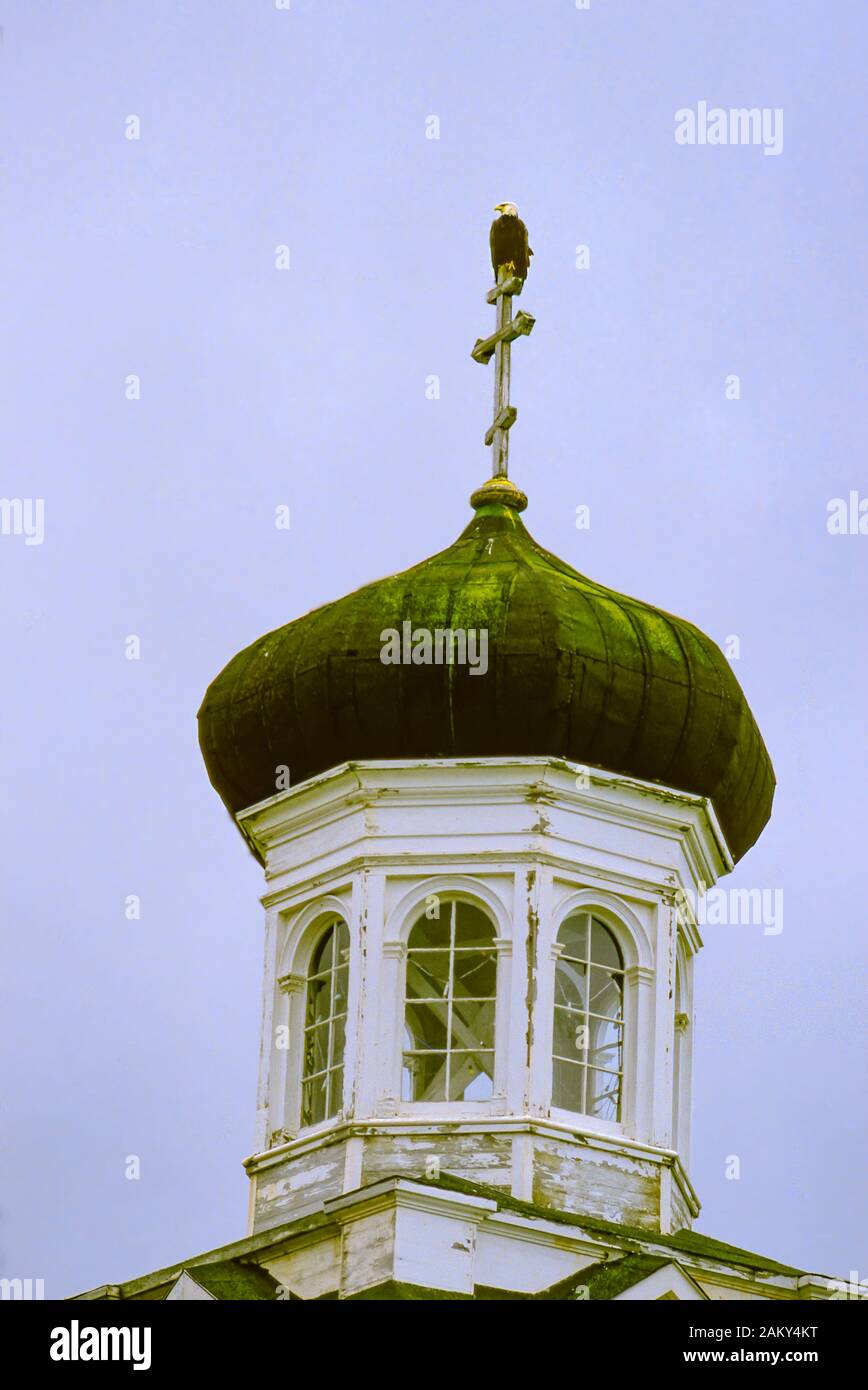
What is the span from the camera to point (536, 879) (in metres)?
27.9

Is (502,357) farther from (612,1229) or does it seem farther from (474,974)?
(612,1229)

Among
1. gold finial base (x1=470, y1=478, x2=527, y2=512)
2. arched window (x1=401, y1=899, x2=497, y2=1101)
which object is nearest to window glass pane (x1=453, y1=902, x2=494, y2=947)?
arched window (x1=401, y1=899, x2=497, y2=1101)

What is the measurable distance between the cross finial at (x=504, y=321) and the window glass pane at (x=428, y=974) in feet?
12.1

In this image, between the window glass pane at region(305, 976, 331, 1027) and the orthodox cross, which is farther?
the orthodox cross

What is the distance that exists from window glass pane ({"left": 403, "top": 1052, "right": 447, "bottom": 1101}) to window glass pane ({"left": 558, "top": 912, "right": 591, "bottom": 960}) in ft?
3.45

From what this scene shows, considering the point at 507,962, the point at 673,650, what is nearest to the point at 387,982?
the point at 507,962

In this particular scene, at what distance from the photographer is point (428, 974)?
93.6 feet

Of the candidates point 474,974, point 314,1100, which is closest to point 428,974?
point 474,974

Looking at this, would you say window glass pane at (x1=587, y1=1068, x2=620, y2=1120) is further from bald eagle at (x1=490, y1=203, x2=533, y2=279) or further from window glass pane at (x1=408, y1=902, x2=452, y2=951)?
bald eagle at (x1=490, y1=203, x2=533, y2=279)

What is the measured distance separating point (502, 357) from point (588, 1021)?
4901 millimetres

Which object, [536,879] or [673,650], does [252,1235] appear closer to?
[536,879]

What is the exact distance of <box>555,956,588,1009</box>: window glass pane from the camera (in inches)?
1118
